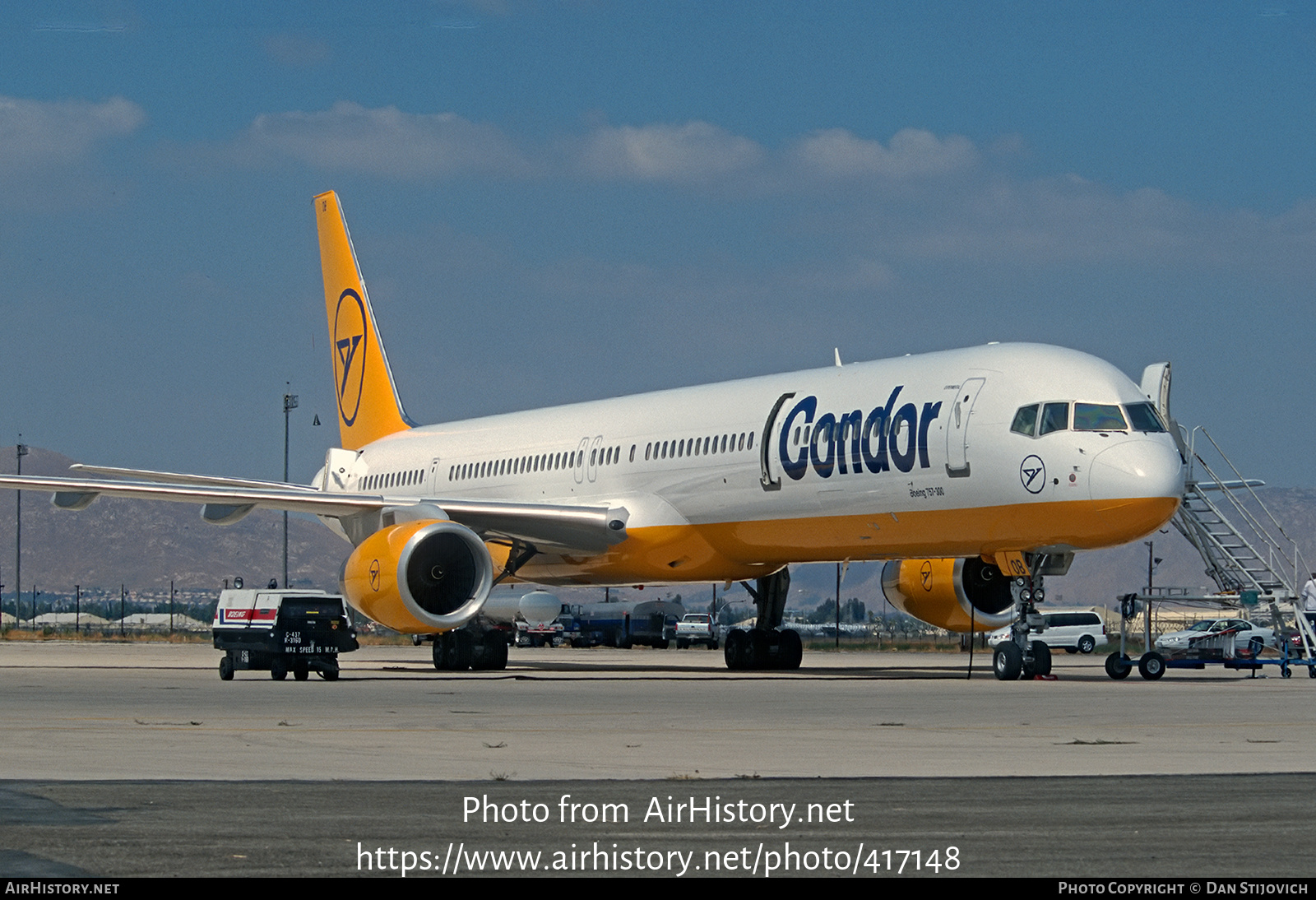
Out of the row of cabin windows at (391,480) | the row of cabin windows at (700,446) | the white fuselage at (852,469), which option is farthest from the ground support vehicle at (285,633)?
the row of cabin windows at (391,480)

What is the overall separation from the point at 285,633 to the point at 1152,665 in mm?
13158

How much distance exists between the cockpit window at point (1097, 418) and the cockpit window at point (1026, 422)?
55cm

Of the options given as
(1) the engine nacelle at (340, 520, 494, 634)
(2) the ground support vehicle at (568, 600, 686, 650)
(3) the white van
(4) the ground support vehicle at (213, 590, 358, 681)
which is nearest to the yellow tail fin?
(1) the engine nacelle at (340, 520, 494, 634)

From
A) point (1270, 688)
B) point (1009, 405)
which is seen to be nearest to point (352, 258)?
point (1009, 405)

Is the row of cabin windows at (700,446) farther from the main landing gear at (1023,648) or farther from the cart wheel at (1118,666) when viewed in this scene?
the cart wheel at (1118,666)

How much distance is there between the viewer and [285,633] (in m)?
25.6

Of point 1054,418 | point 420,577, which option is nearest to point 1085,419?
point 1054,418

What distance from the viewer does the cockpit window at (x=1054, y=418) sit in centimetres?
2425

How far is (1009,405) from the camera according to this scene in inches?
971

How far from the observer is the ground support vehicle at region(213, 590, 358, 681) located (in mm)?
25562

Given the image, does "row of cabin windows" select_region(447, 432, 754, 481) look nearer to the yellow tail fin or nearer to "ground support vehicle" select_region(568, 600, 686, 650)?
the yellow tail fin

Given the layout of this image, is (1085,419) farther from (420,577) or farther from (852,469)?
(420,577)

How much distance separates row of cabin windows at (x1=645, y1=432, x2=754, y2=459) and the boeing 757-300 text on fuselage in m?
0.04

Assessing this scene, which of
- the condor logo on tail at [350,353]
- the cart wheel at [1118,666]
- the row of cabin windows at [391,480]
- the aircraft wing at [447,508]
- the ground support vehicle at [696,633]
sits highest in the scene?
the condor logo on tail at [350,353]
